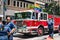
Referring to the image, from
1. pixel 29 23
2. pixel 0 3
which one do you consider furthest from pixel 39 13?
pixel 0 3

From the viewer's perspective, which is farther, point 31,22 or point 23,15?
point 23,15

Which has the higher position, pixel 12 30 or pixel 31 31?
pixel 12 30

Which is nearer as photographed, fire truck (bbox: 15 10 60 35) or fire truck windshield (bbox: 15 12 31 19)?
fire truck (bbox: 15 10 60 35)

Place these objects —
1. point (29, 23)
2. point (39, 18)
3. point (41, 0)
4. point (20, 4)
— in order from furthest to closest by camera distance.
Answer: point (41, 0) < point (20, 4) < point (39, 18) < point (29, 23)

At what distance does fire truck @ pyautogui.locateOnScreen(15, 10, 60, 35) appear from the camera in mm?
20188

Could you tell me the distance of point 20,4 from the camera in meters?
58.8

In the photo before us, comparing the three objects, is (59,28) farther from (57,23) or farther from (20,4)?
(20,4)

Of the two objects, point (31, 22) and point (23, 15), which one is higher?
point (23, 15)

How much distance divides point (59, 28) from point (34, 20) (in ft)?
19.3

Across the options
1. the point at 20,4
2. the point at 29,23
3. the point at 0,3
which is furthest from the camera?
the point at 20,4

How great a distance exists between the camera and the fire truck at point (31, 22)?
20.2m

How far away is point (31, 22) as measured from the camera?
20375 mm

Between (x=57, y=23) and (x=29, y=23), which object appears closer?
(x=29, y=23)

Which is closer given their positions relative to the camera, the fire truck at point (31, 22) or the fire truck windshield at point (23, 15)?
the fire truck at point (31, 22)
